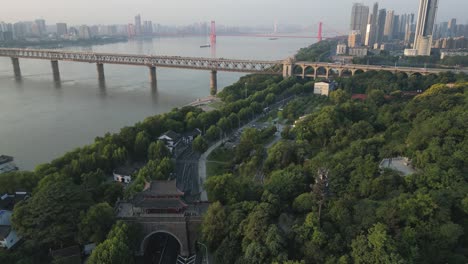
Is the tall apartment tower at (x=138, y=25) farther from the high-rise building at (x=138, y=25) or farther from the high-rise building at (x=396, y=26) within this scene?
the high-rise building at (x=396, y=26)

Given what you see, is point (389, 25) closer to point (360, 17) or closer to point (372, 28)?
point (360, 17)

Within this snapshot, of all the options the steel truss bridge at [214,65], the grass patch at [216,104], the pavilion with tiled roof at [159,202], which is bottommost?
the grass patch at [216,104]

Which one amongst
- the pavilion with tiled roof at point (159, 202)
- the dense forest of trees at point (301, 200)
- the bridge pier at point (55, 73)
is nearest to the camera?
the dense forest of trees at point (301, 200)

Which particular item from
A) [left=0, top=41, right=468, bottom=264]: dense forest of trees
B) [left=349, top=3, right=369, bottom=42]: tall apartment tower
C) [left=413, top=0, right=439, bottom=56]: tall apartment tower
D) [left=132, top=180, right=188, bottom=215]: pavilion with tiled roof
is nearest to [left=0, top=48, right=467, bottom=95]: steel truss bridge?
[left=0, top=41, right=468, bottom=264]: dense forest of trees

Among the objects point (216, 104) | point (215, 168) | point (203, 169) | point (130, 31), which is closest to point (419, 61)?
point (216, 104)

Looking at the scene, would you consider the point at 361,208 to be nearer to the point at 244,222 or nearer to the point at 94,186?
the point at 244,222

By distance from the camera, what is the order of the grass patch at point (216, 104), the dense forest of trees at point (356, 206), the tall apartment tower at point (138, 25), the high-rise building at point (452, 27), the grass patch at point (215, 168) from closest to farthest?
the dense forest of trees at point (356, 206)
the grass patch at point (215, 168)
the grass patch at point (216, 104)
the high-rise building at point (452, 27)
the tall apartment tower at point (138, 25)

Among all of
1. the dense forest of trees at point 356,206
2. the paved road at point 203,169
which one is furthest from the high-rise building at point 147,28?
the dense forest of trees at point 356,206

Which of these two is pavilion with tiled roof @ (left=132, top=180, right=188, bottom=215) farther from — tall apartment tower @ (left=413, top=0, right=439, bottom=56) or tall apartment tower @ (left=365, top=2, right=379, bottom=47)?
tall apartment tower @ (left=365, top=2, right=379, bottom=47)
